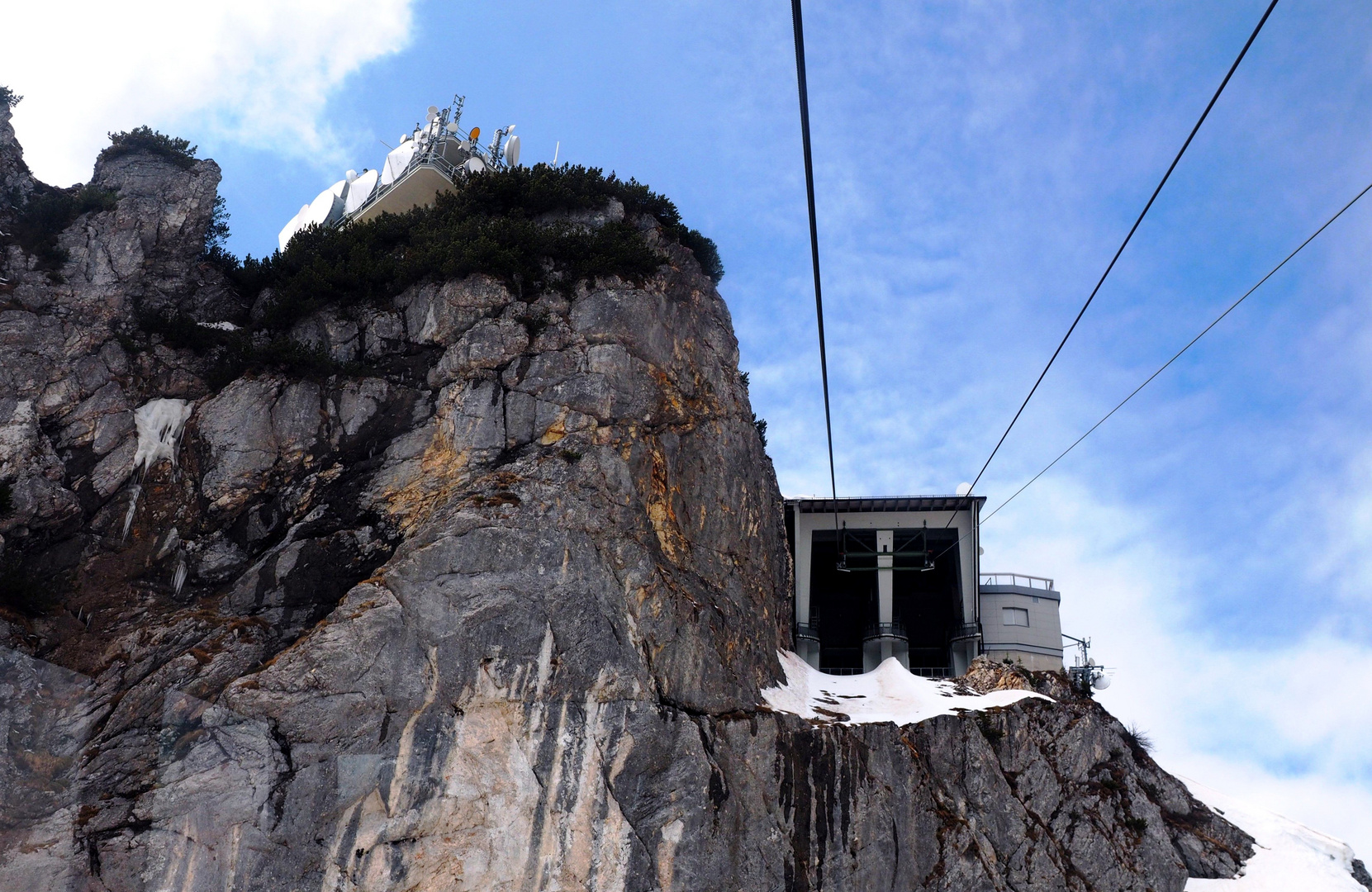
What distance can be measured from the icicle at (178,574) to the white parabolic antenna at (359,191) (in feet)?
72.8

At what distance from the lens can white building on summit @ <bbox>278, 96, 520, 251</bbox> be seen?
46.1 m

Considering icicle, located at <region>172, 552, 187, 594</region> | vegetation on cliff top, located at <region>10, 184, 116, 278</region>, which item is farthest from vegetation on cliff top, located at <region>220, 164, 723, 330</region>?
icicle, located at <region>172, 552, 187, 594</region>

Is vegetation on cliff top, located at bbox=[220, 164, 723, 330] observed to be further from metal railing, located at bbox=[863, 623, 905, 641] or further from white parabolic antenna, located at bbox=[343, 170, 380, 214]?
metal railing, located at bbox=[863, 623, 905, 641]

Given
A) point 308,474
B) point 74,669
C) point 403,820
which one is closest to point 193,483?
point 308,474

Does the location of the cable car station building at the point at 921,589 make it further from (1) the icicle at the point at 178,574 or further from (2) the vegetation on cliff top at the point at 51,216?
(2) the vegetation on cliff top at the point at 51,216

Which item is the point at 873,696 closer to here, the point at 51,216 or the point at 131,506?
the point at 131,506

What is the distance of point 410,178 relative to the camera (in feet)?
150

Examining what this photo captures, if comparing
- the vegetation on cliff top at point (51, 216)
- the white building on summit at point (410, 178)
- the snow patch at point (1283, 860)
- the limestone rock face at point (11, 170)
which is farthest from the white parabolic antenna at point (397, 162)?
the snow patch at point (1283, 860)

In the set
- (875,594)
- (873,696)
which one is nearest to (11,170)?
(873,696)

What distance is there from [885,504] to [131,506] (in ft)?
111

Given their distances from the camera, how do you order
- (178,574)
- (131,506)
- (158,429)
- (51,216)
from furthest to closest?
1. (51,216)
2. (158,429)
3. (131,506)
4. (178,574)

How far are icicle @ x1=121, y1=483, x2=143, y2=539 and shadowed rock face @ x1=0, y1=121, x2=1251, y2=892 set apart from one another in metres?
0.15

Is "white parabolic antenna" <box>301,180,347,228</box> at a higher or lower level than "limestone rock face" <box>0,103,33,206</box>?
higher

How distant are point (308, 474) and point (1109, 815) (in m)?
29.0
